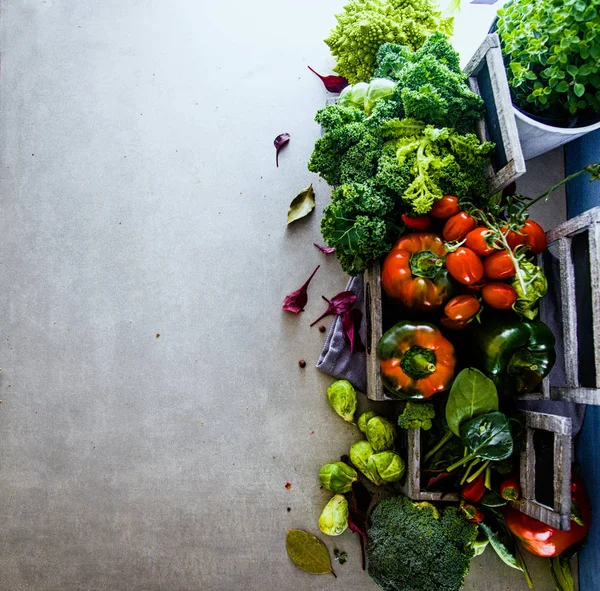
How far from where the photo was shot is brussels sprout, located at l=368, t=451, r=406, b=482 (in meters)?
1.37

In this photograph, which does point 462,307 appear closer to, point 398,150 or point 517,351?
point 517,351

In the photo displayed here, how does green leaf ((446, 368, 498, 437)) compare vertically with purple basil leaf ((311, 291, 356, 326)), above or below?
below

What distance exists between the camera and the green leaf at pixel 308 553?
1.51m

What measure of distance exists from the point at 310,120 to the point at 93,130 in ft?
2.31

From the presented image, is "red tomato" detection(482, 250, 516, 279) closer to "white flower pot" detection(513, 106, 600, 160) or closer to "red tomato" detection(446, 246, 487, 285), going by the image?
"red tomato" detection(446, 246, 487, 285)

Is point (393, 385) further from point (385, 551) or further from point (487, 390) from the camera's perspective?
point (385, 551)

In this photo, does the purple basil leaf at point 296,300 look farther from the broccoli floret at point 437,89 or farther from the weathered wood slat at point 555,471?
the weathered wood slat at point 555,471

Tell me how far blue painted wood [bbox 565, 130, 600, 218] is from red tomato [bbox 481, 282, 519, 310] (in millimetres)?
485

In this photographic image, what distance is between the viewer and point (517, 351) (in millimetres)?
1168

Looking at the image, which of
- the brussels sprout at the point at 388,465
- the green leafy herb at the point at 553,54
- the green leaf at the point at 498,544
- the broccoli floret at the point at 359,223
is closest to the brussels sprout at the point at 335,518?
the brussels sprout at the point at 388,465

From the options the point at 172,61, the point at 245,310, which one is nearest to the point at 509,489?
the point at 245,310

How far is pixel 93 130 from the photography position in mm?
1713

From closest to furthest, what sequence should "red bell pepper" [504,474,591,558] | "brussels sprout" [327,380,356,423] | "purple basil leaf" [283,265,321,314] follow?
"red bell pepper" [504,474,591,558] → "brussels sprout" [327,380,356,423] → "purple basil leaf" [283,265,321,314]

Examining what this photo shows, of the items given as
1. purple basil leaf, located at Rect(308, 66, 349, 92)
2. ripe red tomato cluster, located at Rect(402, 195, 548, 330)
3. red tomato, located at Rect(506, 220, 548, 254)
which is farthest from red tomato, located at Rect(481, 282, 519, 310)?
purple basil leaf, located at Rect(308, 66, 349, 92)
